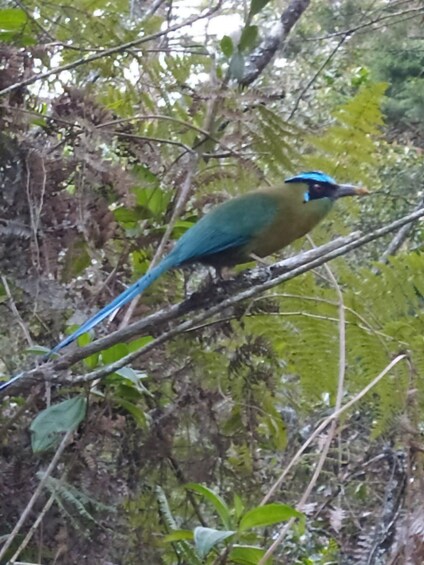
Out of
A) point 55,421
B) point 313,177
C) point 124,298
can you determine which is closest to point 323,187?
point 313,177

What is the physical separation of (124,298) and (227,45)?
63 cm

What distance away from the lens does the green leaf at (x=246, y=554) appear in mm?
1403

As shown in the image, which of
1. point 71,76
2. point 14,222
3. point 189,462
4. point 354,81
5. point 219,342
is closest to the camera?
point 14,222

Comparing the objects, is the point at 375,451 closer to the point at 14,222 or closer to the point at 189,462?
the point at 189,462

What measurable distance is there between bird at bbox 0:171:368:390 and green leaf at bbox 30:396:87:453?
0.44m

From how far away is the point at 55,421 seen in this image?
5.06 ft

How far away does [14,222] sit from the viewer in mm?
1774

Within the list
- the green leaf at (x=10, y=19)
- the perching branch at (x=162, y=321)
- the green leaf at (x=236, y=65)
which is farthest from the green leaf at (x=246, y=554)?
the green leaf at (x=10, y=19)

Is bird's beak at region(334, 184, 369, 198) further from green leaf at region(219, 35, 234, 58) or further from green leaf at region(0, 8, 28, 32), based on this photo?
green leaf at region(0, 8, 28, 32)

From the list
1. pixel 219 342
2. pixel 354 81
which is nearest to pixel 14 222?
pixel 219 342

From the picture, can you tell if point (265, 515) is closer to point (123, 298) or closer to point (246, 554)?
point (246, 554)

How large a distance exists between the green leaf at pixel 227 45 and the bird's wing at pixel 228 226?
36 centimetres

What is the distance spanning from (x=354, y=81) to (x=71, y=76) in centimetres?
336

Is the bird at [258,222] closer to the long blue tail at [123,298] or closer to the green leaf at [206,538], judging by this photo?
the long blue tail at [123,298]
